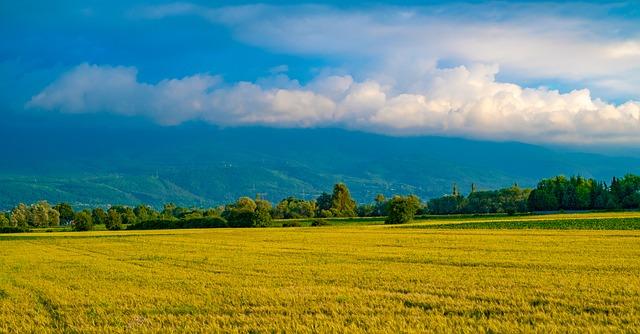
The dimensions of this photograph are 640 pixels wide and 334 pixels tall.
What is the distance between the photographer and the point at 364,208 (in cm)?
19362

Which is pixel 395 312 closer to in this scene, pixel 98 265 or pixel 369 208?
pixel 98 265

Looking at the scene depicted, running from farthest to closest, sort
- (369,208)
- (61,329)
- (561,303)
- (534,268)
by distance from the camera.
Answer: (369,208), (534,268), (561,303), (61,329)

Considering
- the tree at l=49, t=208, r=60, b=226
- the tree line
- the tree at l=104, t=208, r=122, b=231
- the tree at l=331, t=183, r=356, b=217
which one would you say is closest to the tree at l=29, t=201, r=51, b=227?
the tree line

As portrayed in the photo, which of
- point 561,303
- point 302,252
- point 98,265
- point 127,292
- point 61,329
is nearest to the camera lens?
point 61,329

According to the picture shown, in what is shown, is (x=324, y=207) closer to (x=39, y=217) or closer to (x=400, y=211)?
(x=400, y=211)

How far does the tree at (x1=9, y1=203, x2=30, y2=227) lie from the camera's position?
553 feet

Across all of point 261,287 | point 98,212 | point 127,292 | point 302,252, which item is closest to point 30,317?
point 127,292

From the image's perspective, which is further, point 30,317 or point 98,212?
point 98,212

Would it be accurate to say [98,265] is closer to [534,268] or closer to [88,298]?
[88,298]

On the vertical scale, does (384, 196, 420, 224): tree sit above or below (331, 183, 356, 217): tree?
below

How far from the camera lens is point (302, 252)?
44.9 metres

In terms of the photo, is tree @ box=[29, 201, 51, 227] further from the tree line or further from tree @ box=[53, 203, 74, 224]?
tree @ box=[53, 203, 74, 224]

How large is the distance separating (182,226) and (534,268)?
109261 millimetres

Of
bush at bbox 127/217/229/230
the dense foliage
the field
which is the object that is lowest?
the field
